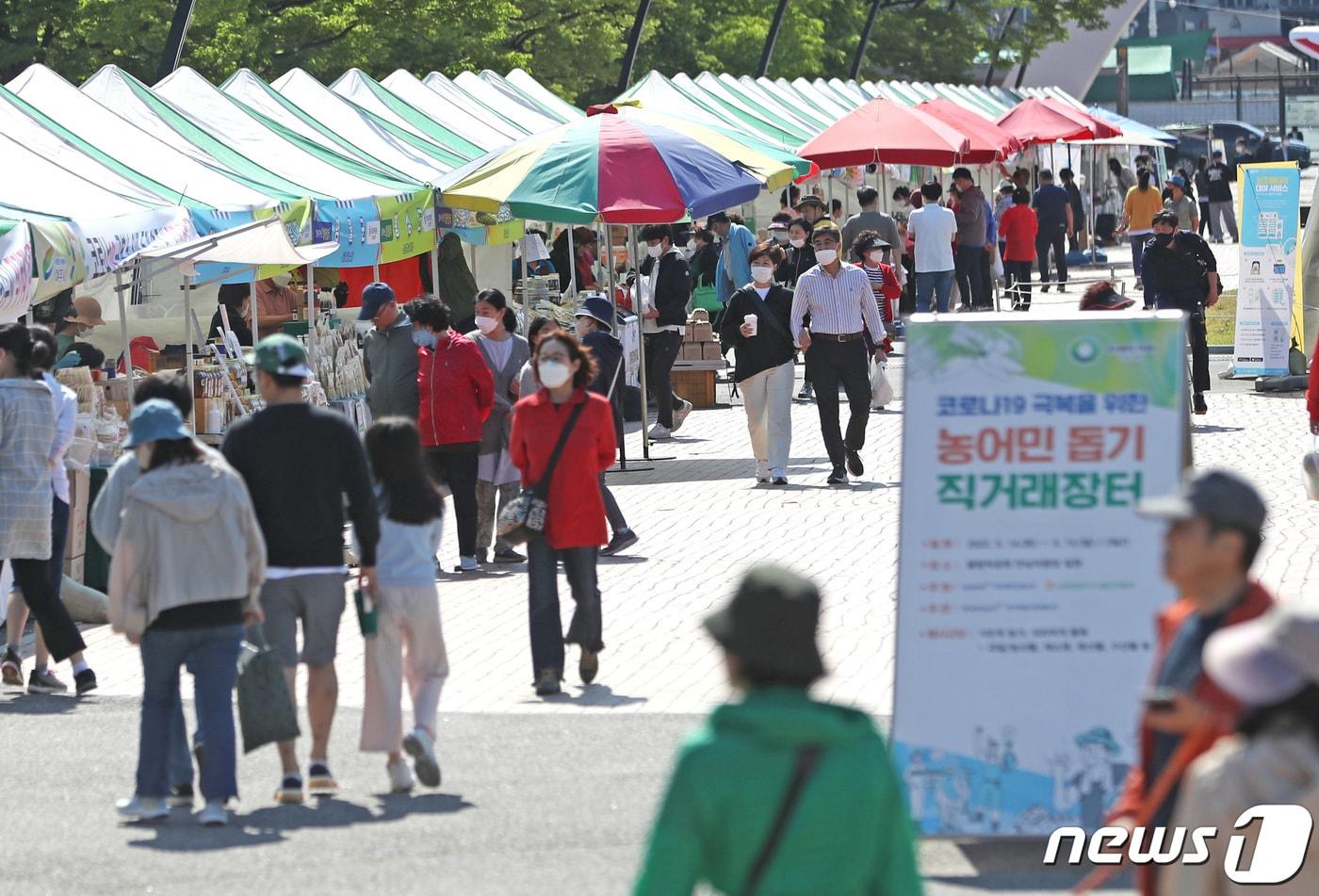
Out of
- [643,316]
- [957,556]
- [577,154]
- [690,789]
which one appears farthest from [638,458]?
[690,789]

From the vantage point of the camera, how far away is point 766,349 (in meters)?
15.8

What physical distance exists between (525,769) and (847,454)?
874 centimetres

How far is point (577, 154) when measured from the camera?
16078mm

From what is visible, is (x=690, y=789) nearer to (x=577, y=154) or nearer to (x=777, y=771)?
(x=777, y=771)

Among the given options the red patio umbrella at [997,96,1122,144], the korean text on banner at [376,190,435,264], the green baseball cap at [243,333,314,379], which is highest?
the red patio umbrella at [997,96,1122,144]

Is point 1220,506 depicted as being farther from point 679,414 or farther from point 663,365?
point 679,414

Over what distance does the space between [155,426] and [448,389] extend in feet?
17.4

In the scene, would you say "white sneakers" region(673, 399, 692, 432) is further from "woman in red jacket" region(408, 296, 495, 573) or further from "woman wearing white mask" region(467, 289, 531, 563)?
"woman in red jacket" region(408, 296, 495, 573)

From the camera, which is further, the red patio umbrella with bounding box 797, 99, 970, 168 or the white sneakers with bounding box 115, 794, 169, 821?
the red patio umbrella with bounding box 797, 99, 970, 168

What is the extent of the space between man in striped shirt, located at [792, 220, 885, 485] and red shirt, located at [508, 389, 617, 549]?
628cm

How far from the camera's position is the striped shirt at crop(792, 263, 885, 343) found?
15.6m

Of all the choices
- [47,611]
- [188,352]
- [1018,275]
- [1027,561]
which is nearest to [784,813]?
[1027,561]

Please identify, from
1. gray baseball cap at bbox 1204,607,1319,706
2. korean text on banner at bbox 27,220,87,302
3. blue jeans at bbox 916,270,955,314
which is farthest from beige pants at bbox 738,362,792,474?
gray baseball cap at bbox 1204,607,1319,706

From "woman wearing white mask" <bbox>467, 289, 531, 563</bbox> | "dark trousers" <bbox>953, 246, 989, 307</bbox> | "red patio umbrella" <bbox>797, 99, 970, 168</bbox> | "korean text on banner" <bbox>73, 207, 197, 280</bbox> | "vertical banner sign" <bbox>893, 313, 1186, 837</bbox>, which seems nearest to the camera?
"vertical banner sign" <bbox>893, 313, 1186, 837</bbox>
